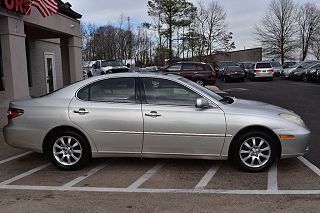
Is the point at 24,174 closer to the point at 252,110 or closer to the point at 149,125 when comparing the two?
the point at 149,125

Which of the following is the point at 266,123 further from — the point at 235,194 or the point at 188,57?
the point at 188,57

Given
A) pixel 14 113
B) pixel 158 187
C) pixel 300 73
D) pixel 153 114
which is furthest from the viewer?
pixel 300 73

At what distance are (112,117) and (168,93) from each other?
933 mm

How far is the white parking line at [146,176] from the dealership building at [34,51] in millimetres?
5161

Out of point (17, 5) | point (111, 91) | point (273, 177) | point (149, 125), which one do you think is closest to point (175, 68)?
point (17, 5)

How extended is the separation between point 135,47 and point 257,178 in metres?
69.1

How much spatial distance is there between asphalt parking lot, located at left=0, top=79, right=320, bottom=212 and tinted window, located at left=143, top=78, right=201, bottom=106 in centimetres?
108

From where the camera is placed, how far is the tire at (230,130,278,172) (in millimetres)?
5746

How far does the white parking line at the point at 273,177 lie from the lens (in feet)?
17.1

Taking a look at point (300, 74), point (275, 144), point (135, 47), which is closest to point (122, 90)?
point (275, 144)

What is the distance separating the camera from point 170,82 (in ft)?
19.9

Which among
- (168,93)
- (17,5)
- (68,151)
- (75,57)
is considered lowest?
(68,151)

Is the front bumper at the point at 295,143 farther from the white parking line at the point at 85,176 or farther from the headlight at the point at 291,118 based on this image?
the white parking line at the point at 85,176

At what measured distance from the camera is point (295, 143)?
5723mm
